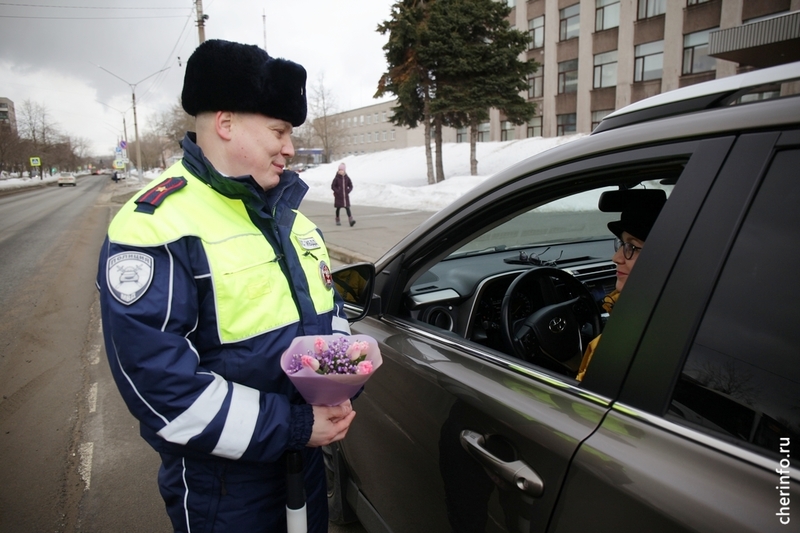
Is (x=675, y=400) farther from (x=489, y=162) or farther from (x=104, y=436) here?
(x=489, y=162)

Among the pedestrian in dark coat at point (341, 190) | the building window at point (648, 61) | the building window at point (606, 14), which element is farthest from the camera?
the building window at point (606, 14)

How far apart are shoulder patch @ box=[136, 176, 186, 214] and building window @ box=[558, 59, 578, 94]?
126 feet

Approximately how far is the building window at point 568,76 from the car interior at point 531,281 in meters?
36.3

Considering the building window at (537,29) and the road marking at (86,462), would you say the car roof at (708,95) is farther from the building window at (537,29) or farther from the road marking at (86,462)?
the building window at (537,29)

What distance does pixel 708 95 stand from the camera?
3.89 feet

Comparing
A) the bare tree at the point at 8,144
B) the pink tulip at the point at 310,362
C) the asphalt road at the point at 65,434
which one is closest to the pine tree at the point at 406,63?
the asphalt road at the point at 65,434

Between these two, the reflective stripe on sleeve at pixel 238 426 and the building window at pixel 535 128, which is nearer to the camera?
the reflective stripe on sleeve at pixel 238 426

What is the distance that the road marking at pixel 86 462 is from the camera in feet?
10.4

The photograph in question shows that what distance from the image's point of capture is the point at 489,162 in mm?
33906

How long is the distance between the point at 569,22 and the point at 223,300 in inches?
1576

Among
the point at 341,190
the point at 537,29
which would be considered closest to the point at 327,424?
the point at 341,190

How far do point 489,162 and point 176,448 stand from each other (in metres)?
34.0

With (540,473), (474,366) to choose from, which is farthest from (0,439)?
(540,473)

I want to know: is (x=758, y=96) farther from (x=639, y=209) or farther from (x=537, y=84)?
(x=537, y=84)
